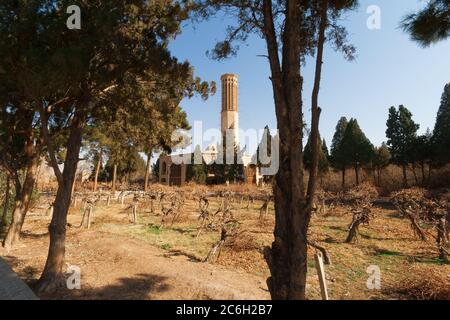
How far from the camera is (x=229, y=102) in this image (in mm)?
48406

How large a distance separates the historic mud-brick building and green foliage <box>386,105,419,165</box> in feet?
56.4

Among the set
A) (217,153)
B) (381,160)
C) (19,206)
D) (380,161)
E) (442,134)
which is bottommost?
(19,206)

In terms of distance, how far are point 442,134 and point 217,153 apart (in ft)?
85.4

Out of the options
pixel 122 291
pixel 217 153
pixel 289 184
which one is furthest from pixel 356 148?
pixel 289 184

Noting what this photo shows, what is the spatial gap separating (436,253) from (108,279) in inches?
377

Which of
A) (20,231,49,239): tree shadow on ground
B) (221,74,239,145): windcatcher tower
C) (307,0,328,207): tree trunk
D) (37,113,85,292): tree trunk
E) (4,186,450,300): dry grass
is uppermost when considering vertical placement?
(221,74,239,145): windcatcher tower

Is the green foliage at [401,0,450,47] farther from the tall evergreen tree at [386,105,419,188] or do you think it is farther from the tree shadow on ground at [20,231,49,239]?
the tall evergreen tree at [386,105,419,188]

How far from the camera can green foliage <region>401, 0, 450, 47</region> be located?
577 centimetres

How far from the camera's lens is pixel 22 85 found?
6.50m

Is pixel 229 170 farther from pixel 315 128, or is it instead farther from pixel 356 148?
pixel 315 128

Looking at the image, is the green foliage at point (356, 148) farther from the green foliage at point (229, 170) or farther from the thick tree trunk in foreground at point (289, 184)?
the thick tree trunk in foreground at point (289, 184)

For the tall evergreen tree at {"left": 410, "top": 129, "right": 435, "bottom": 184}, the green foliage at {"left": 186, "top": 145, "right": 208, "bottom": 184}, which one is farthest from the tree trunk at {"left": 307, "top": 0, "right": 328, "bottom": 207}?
the green foliage at {"left": 186, "top": 145, "right": 208, "bottom": 184}
